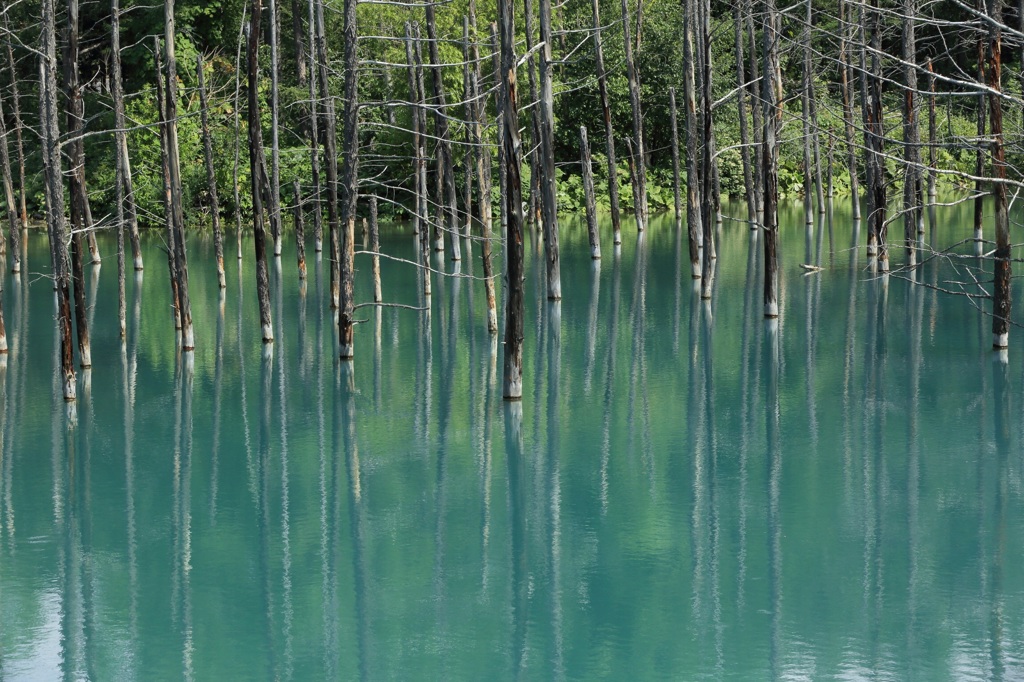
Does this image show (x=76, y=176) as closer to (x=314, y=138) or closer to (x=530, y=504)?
(x=530, y=504)

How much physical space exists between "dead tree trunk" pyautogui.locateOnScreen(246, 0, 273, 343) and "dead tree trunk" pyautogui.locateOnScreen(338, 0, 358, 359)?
1.60 m

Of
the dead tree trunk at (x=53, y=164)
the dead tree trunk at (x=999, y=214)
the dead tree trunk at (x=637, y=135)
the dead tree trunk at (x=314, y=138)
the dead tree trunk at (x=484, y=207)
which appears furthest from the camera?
the dead tree trunk at (x=637, y=135)

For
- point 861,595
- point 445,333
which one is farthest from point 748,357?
point 861,595

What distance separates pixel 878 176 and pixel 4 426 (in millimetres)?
16427

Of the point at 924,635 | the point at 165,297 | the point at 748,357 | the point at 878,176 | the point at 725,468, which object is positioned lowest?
the point at 924,635

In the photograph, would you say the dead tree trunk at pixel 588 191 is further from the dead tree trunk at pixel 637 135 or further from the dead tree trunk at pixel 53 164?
the dead tree trunk at pixel 53 164

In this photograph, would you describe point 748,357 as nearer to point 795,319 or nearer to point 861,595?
point 795,319

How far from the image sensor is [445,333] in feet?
70.6

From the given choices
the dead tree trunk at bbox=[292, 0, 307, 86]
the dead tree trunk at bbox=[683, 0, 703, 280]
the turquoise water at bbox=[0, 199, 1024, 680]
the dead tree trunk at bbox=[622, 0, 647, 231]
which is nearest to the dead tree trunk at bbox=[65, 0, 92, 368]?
the turquoise water at bbox=[0, 199, 1024, 680]

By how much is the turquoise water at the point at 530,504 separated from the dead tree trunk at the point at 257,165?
2.90 ft

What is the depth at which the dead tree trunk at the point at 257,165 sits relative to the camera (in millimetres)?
18234

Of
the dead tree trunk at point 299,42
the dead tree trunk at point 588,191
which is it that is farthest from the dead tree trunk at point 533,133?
the dead tree trunk at point 299,42

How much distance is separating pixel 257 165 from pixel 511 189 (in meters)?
6.08

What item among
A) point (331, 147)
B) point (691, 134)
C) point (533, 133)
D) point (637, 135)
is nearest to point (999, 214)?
point (331, 147)
